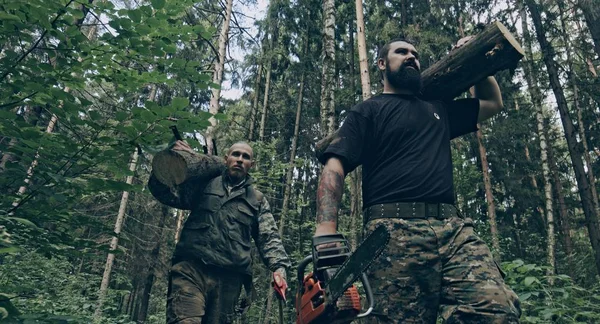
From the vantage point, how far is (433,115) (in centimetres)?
298

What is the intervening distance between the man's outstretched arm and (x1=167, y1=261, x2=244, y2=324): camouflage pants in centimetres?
193

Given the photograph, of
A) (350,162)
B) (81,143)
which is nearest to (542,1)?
(350,162)

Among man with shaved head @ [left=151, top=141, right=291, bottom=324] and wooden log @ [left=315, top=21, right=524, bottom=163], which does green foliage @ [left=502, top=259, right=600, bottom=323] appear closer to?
wooden log @ [left=315, top=21, right=524, bottom=163]

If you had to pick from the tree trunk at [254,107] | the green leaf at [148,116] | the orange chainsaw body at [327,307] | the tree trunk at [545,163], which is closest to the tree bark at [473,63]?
the orange chainsaw body at [327,307]

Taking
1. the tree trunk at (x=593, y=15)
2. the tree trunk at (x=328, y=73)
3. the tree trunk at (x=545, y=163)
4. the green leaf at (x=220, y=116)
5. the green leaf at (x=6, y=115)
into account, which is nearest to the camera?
the green leaf at (x=6, y=115)

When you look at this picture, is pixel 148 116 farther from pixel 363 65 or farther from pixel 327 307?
pixel 363 65

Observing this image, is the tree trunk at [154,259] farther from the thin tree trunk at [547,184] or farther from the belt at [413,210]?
the belt at [413,210]

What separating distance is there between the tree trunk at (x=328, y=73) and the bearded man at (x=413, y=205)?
216 inches

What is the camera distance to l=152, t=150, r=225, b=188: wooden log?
11.6 feet

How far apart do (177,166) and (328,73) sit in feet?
19.9

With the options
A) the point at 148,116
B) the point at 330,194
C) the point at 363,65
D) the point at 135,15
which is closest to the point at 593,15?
the point at 363,65

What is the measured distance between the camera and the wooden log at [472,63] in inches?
113

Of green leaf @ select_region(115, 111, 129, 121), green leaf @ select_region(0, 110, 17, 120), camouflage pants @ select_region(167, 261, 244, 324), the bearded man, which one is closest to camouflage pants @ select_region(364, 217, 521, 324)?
the bearded man

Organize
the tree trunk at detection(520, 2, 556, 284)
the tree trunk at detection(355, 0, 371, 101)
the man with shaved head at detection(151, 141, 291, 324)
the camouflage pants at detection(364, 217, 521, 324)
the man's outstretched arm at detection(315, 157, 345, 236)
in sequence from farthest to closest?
1. the tree trunk at detection(520, 2, 556, 284)
2. the tree trunk at detection(355, 0, 371, 101)
3. the man with shaved head at detection(151, 141, 291, 324)
4. the man's outstretched arm at detection(315, 157, 345, 236)
5. the camouflage pants at detection(364, 217, 521, 324)
